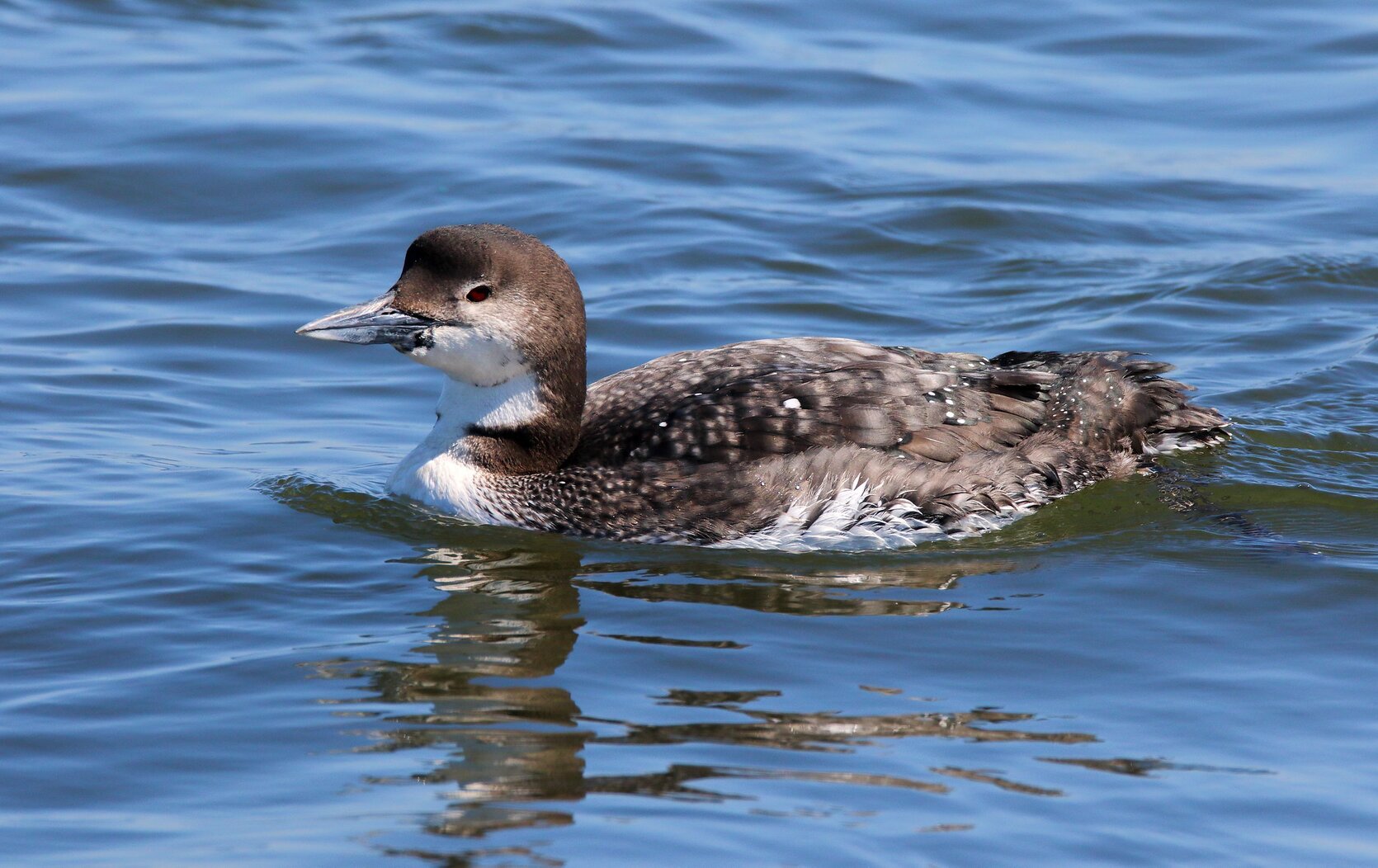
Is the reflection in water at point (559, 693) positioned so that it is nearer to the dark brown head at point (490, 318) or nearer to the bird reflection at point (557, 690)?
the bird reflection at point (557, 690)

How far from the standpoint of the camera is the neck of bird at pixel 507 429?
7973mm

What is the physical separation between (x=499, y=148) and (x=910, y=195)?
3.18 meters

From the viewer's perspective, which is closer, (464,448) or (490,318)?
(490,318)

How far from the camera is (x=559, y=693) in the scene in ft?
20.2

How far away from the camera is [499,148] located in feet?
45.5

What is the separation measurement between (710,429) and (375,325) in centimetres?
148

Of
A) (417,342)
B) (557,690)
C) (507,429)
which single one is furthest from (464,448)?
(557,690)

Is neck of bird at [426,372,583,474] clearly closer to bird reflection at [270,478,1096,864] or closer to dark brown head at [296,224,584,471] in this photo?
dark brown head at [296,224,584,471]

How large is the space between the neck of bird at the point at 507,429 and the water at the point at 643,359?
36 cm

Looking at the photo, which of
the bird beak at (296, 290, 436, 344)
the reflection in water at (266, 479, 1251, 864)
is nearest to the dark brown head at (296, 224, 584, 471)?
the bird beak at (296, 290, 436, 344)

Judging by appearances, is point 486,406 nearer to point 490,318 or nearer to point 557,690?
point 490,318

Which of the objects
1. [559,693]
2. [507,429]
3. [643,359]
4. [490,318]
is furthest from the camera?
[643,359]

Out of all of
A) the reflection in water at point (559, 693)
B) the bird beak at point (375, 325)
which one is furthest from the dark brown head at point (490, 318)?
the reflection in water at point (559, 693)

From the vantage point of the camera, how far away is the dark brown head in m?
7.68
